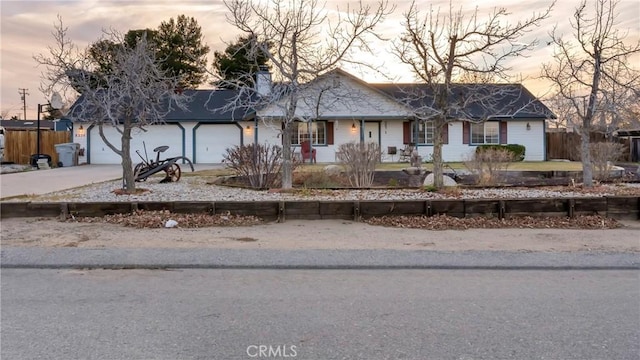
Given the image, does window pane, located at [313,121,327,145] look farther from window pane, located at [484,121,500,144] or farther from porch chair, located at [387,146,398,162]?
window pane, located at [484,121,500,144]

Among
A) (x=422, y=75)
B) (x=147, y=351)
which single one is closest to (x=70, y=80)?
(x=422, y=75)

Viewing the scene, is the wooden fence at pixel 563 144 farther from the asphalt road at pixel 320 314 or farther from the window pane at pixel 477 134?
the asphalt road at pixel 320 314

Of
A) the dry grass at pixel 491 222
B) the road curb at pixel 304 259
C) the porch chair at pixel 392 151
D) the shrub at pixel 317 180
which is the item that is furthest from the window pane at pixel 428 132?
the road curb at pixel 304 259

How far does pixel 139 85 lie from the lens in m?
12.5

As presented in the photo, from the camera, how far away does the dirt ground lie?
26.2ft

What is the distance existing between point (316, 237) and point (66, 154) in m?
22.9

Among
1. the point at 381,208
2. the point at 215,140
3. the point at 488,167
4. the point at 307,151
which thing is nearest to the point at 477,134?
the point at 307,151

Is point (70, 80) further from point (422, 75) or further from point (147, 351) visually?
point (147, 351)

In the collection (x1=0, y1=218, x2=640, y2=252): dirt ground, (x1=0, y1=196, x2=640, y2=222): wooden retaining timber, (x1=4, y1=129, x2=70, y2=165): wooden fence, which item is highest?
(x1=4, y1=129, x2=70, y2=165): wooden fence

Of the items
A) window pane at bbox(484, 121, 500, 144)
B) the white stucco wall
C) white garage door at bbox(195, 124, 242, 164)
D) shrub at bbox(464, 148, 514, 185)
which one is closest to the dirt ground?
shrub at bbox(464, 148, 514, 185)

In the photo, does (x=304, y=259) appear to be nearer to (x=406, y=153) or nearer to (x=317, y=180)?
(x=317, y=180)

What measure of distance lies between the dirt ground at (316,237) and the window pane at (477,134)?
770 inches

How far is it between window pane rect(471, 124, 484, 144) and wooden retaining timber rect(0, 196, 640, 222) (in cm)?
1910

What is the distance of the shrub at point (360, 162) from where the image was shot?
48.1 feet
